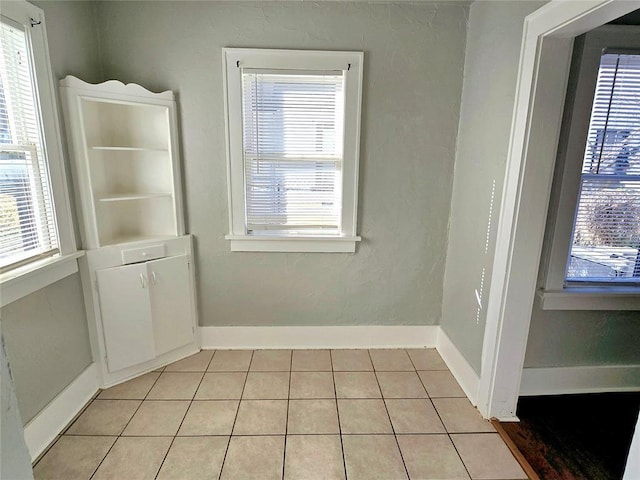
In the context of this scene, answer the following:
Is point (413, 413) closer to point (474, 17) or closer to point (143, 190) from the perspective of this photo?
point (143, 190)

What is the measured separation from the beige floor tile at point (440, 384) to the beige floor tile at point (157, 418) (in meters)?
1.57

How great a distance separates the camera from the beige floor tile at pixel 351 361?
2527 mm

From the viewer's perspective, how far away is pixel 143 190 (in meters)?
2.52

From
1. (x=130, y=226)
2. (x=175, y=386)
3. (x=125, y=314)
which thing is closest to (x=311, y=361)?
(x=175, y=386)

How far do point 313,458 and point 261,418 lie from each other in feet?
1.35

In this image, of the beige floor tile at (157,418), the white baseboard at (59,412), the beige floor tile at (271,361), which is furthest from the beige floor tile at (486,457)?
the white baseboard at (59,412)

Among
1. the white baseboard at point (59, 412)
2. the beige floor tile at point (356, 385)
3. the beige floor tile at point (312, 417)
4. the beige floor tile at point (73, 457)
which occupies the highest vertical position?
the white baseboard at point (59, 412)

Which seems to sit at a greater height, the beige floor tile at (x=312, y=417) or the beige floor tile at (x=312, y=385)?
the beige floor tile at (x=312, y=385)

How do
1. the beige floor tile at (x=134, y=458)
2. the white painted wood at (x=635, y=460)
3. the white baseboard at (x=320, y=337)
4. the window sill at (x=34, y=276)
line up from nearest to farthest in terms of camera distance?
the white painted wood at (x=635, y=460)
the window sill at (x=34, y=276)
the beige floor tile at (x=134, y=458)
the white baseboard at (x=320, y=337)

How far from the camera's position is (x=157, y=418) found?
6.61 feet

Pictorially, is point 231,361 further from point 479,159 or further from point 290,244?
point 479,159

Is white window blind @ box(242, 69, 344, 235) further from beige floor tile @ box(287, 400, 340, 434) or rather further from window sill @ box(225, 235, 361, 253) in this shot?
beige floor tile @ box(287, 400, 340, 434)

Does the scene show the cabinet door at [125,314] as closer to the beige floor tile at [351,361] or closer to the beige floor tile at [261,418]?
the beige floor tile at [261,418]

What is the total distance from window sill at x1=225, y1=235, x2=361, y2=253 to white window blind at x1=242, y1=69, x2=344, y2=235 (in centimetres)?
7
